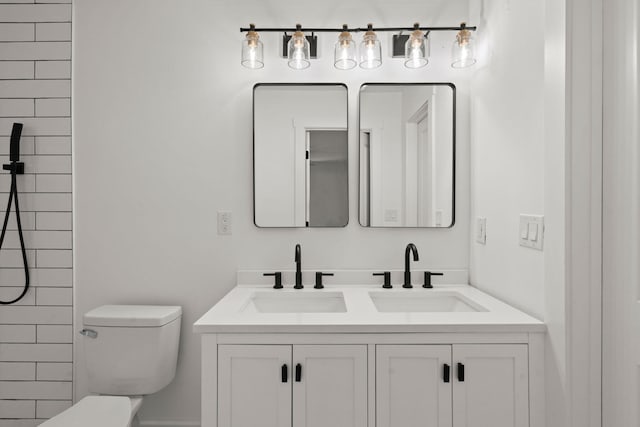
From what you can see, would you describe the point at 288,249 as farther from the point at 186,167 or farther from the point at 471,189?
the point at 471,189

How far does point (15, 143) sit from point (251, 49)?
123 cm

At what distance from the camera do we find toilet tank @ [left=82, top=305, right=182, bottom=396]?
5.88 feet

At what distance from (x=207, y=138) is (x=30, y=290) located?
117 centimetres

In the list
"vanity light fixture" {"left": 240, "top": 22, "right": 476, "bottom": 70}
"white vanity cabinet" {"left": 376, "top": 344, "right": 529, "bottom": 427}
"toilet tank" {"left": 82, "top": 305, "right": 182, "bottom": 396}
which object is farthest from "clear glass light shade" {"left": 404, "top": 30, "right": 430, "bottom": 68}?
"toilet tank" {"left": 82, "top": 305, "right": 182, "bottom": 396}

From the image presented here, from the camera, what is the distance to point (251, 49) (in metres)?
1.88

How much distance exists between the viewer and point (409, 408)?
1.36 m

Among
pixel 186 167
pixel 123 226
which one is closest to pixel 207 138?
pixel 186 167

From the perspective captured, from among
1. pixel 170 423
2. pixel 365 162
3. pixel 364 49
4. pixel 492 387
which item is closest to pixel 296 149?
pixel 365 162

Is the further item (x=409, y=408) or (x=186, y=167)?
(x=186, y=167)

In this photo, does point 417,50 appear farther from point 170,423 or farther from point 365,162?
point 170,423

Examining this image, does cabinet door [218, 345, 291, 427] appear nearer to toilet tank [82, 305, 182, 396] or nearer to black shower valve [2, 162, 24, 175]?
toilet tank [82, 305, 182, 396]

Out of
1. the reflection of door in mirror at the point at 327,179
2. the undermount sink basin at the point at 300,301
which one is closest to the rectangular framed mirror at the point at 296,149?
the reflection of door in mirror at the point at 327,179

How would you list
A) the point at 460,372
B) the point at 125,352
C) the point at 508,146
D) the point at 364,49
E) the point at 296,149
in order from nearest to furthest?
the point at 460,372
the point at 508,146
the point at 125,352
the point at 364,49
the point at 296,149

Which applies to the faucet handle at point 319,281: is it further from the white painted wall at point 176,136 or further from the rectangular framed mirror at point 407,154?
the rectangular framed mirror at point 407,154
